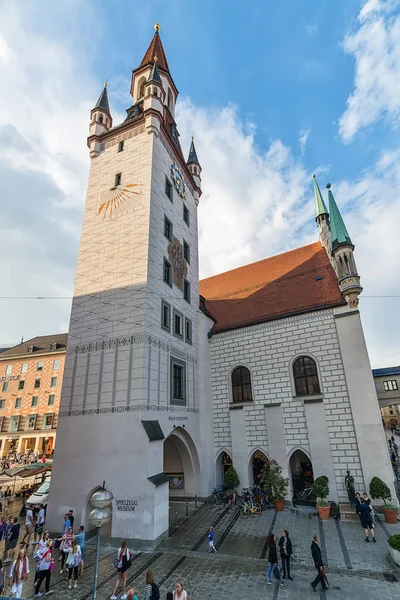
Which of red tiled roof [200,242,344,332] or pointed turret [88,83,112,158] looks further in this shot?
pointed turret [88,83,112,158]

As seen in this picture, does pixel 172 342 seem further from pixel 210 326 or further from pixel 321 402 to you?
pixel 321 402

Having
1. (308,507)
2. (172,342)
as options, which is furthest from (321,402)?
(172,342)

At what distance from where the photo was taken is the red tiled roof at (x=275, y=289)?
2045cm

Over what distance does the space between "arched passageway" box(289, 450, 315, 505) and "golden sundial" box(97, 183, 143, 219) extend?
17.5m

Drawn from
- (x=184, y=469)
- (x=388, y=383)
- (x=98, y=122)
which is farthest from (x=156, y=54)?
(x=388, y=383)

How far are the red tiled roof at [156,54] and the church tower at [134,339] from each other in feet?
17.9

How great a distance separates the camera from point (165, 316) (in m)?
17.3

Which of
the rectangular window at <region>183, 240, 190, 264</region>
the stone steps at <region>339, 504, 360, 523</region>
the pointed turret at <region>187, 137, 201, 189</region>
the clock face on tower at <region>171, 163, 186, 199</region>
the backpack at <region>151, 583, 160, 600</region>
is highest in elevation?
the pointed turret at <region>187, 137, 201, 189</region>

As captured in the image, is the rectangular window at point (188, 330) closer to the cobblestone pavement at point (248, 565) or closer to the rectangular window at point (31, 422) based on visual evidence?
the cobblestone pavement at point (248, 565)

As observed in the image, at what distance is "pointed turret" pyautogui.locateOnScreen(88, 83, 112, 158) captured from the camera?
2150cm

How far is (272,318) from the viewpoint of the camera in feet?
67.4

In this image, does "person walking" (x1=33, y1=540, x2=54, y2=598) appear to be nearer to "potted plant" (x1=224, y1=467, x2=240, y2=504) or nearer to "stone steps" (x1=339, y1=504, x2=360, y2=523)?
"potted plant" (x1=224, y1=467, x2=240, y2=504)

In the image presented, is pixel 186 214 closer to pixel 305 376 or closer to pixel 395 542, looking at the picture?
pixel 305 376

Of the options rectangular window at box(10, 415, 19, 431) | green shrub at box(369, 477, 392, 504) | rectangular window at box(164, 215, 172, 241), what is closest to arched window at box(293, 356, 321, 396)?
green shrub at box(369, 477, 392, 504)
